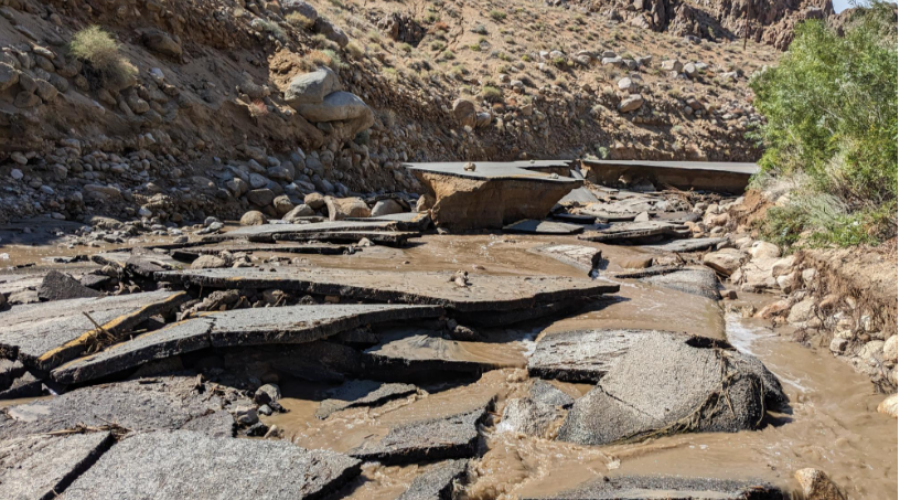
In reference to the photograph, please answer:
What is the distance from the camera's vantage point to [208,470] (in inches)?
93.4

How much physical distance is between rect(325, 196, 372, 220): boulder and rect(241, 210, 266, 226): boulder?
1.03 meters

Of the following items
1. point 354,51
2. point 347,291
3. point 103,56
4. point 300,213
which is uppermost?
point 354,51

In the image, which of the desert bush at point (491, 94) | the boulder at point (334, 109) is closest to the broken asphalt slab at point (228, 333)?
the boulder at point (334, 109)

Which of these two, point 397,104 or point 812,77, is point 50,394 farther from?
point 397,104

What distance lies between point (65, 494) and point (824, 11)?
44.9 meters

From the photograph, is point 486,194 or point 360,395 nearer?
point 360,395

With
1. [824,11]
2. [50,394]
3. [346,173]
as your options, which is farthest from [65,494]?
[824,11]

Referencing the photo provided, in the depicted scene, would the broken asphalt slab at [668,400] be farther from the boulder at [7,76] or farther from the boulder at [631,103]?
the boulder at [631,103]

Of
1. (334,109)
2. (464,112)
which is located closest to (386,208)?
(334,109)

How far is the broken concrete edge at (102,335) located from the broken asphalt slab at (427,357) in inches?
58.9

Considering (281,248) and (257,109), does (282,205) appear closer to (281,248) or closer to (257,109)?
(257,109)

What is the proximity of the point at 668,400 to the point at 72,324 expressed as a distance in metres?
3.52

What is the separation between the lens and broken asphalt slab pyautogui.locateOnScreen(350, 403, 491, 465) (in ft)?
8.74

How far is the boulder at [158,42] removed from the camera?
10.4 m
